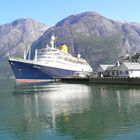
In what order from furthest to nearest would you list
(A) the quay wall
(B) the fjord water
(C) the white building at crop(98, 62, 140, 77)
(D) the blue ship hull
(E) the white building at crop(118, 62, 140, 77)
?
(D) the blue ship hull, (C) the white building at crop(98, 62, 140, 77), (E) the white building at crop(118, 62, 140, 77), (A) the quay wall, (B) the fjord water

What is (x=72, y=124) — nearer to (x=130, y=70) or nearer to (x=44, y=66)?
(x=130, y=70)

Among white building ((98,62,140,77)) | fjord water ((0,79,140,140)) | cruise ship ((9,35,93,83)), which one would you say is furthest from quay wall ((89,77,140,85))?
fjord water ((0,79,140,140))

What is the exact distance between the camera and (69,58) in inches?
6181

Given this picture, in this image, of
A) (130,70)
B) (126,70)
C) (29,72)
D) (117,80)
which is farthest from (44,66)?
(117,80)

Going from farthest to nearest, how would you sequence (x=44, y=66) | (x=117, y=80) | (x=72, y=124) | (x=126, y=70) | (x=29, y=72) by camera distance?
(x=44, y=66), (x=29, y=72), (x=126, y=70), (x=117, y=80), (x=72, y=124)

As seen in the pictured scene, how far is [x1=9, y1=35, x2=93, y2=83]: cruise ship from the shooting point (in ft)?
442

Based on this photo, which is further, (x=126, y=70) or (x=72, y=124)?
(x=126, y=70)

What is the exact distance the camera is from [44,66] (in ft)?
457

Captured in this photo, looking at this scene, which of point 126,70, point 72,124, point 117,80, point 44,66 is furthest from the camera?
point 44,66

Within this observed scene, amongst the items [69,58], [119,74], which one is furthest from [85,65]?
[119,74]

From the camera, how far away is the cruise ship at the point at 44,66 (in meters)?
135

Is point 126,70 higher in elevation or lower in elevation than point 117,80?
higher

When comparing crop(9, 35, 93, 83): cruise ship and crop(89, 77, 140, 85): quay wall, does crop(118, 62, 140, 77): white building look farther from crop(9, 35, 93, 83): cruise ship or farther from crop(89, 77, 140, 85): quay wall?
crop(9, 35, 93, 83): cruise ship

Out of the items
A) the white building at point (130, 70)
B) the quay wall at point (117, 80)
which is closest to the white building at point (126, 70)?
the white building at point (130, 70)
